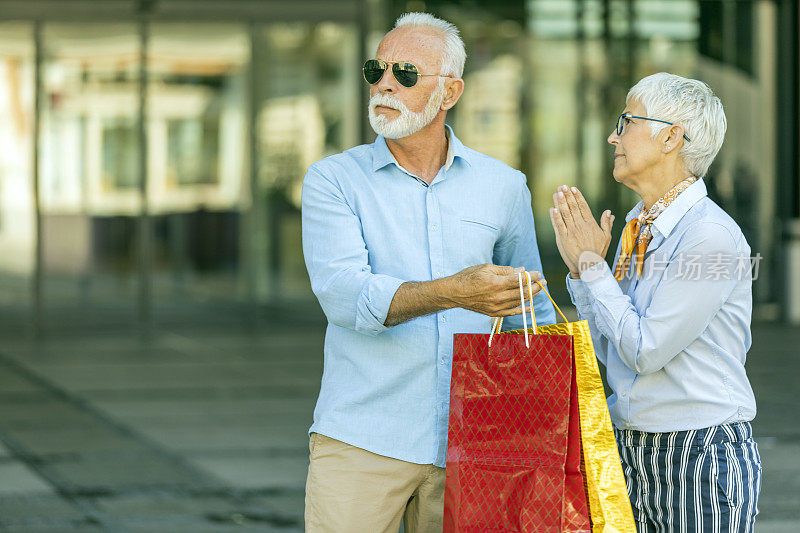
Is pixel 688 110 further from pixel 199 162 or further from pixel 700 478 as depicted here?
pixel 199 162

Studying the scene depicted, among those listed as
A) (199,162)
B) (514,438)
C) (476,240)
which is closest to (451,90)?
(476,240)

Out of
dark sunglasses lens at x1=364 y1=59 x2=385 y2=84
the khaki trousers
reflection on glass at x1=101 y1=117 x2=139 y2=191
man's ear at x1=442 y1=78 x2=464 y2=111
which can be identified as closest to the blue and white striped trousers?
the khaki trousers

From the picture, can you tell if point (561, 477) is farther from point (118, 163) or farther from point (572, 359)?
point (118, 163)

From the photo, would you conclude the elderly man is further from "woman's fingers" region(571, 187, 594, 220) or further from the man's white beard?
"woman's fingers" region(571, 187, 594, 220)

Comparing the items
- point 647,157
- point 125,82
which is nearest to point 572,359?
point 647,157

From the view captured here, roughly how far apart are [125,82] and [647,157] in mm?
11788

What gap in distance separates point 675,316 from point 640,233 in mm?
288

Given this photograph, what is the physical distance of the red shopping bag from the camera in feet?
7.72

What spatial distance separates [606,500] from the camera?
237 cm

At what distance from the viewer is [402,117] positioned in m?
2.69

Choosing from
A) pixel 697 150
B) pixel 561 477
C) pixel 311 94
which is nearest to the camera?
pixel 561 477

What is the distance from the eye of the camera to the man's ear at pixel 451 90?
9.00 ft

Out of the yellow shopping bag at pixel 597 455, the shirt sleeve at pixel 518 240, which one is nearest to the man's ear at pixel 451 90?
the shirt sleeve at pixel 518 240

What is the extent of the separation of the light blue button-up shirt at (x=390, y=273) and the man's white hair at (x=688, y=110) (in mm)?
464
